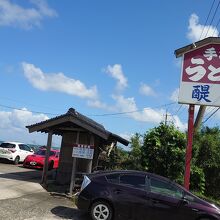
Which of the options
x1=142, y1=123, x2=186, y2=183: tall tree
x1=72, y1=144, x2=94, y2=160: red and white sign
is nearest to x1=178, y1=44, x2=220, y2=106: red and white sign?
x1=142, y1=123, x2=186, y2=183: tall tree

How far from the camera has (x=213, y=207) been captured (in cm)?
1212

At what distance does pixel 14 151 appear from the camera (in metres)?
31.7

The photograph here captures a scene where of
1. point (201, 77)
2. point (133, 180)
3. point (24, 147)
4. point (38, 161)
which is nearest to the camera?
point (133, 180)

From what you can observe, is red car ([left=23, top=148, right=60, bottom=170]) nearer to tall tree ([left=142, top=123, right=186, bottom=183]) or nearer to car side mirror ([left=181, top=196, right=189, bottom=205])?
tall tree ([left=142, top=123, right=186, bottom=183])

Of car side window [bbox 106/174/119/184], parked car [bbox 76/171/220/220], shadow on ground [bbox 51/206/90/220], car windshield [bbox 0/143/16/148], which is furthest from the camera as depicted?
car windshield [bbox 0/143/16/148]

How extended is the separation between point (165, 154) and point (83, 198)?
28.1ft

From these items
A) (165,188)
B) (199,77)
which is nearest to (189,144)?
(199,77)

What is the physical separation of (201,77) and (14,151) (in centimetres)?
1823

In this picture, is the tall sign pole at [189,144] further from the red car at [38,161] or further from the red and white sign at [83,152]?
the red car at [38,161]

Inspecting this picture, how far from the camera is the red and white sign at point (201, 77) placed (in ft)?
56.4

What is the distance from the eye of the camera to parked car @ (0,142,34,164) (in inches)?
1232

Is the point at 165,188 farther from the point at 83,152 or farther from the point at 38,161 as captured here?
the point at 38,161

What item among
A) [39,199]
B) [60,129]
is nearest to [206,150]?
[60,129]

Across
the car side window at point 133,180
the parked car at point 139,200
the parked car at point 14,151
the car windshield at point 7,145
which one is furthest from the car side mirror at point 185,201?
the car windshield at point 7,145
